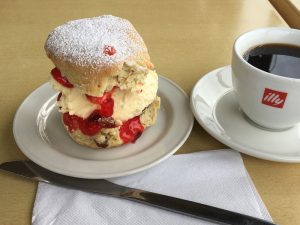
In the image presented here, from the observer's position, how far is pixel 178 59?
996mm

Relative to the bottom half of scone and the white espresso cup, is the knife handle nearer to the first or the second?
the bottom half of scone

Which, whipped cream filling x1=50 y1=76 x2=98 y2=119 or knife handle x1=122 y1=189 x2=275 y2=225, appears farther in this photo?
whipped cream filling x1=50 y1=76 x2=98 y2=119

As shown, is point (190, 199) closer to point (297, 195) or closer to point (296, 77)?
point (297, 195)

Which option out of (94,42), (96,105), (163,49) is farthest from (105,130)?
(163,49)

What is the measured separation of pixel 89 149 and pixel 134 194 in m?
0.15

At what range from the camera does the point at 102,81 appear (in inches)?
24.5

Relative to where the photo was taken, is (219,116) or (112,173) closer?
(112,173)

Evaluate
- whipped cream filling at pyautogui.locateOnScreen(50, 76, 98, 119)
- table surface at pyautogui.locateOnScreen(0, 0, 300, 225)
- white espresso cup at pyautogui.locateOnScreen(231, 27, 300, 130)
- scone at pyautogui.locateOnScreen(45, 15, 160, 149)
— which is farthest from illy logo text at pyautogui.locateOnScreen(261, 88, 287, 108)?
whipped cream filling at pyautogui.locateOnScreen(50, 76, 98, 119)

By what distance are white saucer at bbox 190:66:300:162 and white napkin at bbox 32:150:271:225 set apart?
4 centimetres

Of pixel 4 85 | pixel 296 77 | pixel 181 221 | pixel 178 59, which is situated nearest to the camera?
pixel 181 221

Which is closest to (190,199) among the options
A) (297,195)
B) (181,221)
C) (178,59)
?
(181,221)

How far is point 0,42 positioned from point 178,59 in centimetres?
52

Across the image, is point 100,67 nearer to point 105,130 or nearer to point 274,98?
point 105,130

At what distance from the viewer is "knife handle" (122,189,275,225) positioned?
55cm
